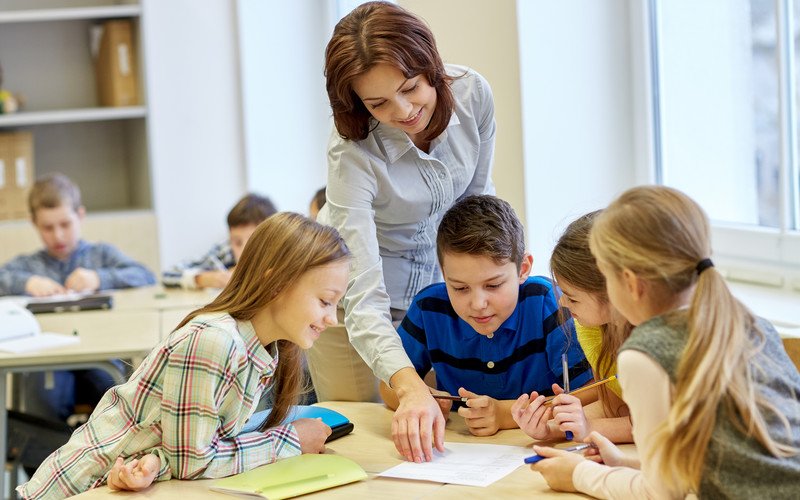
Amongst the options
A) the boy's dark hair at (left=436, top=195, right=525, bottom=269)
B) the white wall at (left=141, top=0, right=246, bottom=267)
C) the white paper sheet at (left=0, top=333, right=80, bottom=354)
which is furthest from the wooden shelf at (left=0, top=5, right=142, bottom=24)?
the boy's dark hair at (left=436, top=195, right=525, bottom=269)

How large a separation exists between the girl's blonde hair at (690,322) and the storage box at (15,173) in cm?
389

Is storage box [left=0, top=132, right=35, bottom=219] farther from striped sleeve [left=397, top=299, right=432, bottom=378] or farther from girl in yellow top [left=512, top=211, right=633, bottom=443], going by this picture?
girl in yellow top [left=512, top=211, right=633, bottom=443]

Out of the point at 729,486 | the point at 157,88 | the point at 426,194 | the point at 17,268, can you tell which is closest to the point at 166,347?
the point at 426,194

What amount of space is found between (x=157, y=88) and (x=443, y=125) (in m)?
3.02

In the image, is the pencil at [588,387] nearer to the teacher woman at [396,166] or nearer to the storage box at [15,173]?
the teacher woman at [396,166]

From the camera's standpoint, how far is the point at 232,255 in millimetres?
4059

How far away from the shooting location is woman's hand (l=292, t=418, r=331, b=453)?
168cm

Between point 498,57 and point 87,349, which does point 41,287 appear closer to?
point 87,349

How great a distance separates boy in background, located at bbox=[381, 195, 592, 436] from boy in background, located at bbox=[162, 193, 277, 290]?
1735 millimetres

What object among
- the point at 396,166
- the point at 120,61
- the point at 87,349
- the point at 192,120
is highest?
the point at 120,61

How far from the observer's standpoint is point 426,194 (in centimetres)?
203

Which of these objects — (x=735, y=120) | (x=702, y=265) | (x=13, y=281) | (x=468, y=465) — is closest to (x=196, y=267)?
(x=13, y=281)

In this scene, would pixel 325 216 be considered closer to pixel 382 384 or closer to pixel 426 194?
pixel 426 194

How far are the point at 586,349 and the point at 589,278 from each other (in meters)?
0.17
